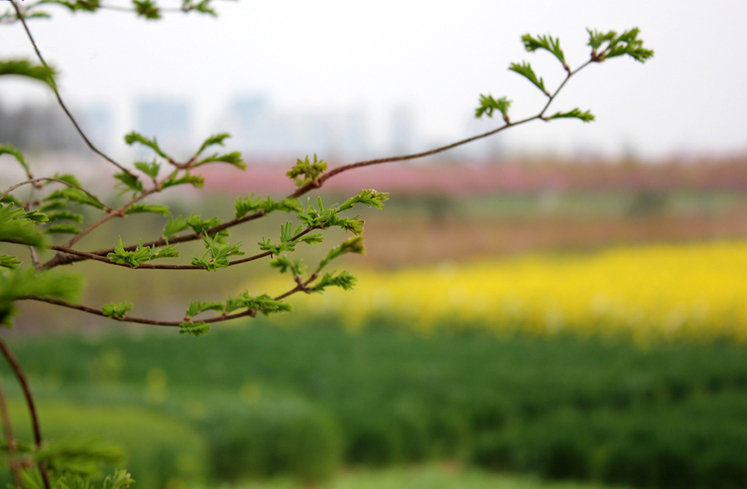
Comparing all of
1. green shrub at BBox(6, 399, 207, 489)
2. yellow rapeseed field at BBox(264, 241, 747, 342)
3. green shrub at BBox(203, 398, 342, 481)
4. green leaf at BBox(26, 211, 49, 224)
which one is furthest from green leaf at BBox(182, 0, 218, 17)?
yellow rapeseed field at BBox(264, 241, 747, 342)

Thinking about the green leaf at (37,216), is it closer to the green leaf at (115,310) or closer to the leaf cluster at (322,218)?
the green leaf at (115,310)

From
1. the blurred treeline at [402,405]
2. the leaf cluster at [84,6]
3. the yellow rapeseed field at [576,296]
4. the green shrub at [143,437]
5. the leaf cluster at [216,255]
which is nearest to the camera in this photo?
the leaf cluster at [216,255]

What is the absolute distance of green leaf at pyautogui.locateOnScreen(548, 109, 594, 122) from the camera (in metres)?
0.74

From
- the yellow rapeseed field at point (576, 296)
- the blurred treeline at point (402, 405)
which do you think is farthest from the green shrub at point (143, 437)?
the yellow rapeseed field at point (576, 296)

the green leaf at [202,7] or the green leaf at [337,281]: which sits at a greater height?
the green leaf at [202,7]

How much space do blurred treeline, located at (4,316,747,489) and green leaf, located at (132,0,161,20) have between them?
224cm

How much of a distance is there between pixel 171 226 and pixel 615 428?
136 inches

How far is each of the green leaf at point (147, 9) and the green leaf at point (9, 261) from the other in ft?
1.48

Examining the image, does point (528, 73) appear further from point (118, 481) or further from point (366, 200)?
point (118, 481)

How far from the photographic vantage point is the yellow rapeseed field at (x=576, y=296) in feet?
20.0

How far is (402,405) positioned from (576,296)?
3.47 metres

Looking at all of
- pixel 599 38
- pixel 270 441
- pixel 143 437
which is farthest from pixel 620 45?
pixel 270 441

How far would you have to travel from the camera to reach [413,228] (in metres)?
9.90

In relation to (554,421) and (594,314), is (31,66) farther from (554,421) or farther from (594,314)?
(594,314)
